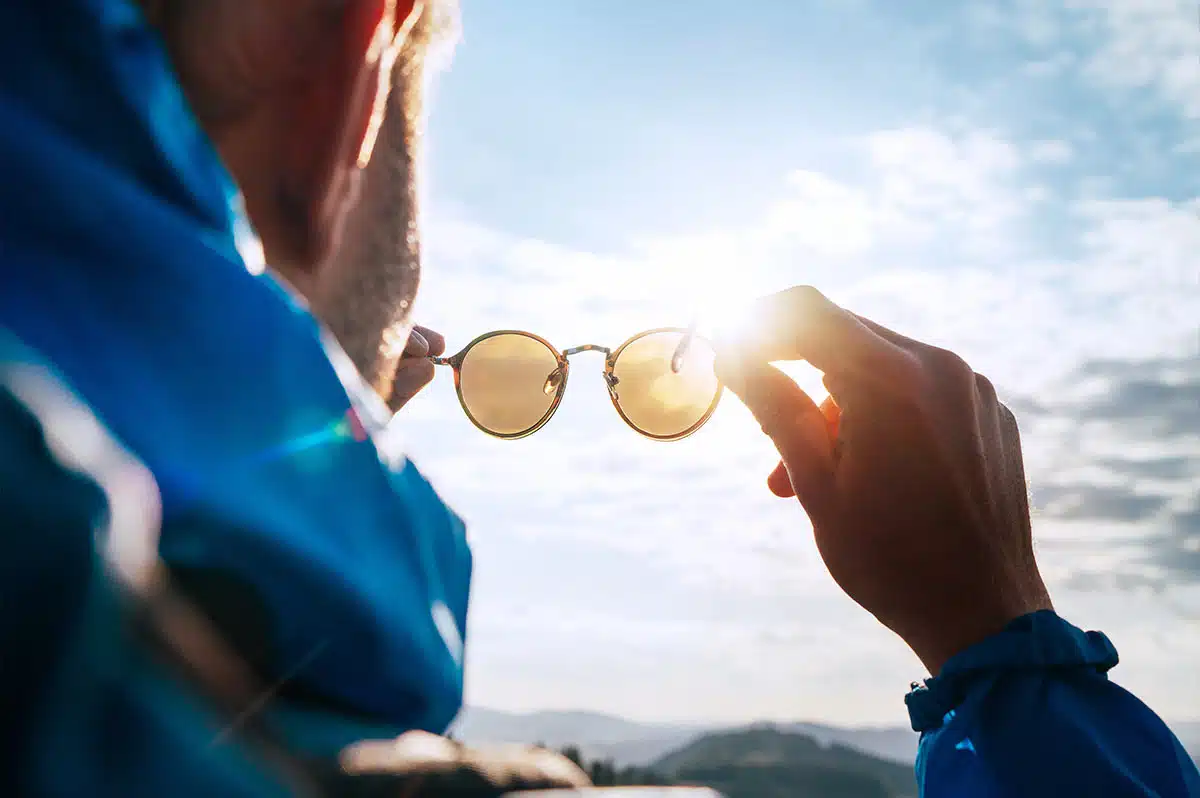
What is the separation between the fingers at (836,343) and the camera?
1.82 meters

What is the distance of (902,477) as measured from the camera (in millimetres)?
1777

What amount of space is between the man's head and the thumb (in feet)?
3.80

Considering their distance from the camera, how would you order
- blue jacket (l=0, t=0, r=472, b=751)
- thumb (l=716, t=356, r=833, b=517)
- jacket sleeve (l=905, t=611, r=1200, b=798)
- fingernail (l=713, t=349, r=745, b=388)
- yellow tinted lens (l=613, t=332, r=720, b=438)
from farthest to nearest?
yellow tinted lens (l=613, t=332, r=720, b=438)
fingernail (l=713, t=349, r=745, b=388)
thumb (l=716, t=356, r=833, b=517)
jacket sleeve (l=905, t=611, r=1200, b=798)
blue jacket (l=0, t=0, r=472, b=751)

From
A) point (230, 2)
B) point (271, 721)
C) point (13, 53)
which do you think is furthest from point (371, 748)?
point (230, 2)

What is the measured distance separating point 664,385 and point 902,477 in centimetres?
197

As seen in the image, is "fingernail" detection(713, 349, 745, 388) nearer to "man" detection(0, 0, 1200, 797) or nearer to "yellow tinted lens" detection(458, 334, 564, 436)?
"man" detection(0, 0, 1200, 797)

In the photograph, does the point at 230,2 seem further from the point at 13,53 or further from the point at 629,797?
the point at 629,797

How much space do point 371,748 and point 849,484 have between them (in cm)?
143

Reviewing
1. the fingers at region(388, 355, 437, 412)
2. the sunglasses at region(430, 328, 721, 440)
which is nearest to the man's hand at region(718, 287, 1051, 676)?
the sunglasses at region(430, 328, 721, 440)

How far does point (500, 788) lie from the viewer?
21.2 inches

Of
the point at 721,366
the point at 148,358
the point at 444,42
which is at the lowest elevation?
the point at 148,358

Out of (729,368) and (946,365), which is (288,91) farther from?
(946,365)

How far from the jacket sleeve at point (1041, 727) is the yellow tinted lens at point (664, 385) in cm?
198

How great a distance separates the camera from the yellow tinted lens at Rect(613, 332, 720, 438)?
3.59 m
